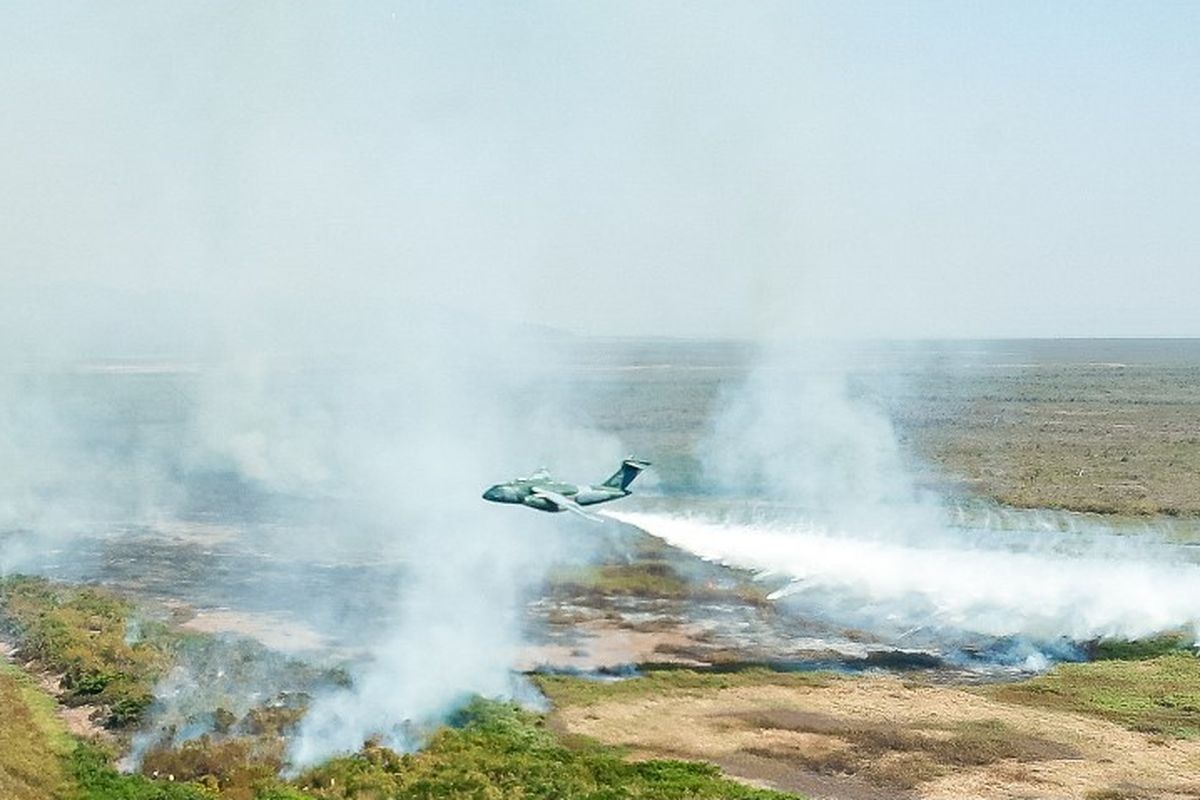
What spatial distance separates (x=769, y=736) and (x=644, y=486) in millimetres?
41446

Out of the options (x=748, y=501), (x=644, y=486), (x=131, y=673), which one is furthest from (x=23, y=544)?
(x=748, y=501)

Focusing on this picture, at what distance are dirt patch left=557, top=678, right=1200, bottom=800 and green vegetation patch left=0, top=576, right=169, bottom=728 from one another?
51.8 ft

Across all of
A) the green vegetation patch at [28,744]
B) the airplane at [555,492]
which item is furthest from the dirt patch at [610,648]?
the green vegetation patch at [28,744]

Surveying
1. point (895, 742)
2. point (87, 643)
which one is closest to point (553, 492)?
point (87, 643)

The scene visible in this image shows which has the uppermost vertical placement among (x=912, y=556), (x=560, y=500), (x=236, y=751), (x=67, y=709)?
(x=560, y=500)

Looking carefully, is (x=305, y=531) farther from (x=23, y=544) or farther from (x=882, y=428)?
(x=882, y=428)

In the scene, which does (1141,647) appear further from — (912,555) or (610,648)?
(610,648)

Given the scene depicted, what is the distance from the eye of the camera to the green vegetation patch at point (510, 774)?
29.3 meters

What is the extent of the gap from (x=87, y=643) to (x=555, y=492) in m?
21.4

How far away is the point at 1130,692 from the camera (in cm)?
3872

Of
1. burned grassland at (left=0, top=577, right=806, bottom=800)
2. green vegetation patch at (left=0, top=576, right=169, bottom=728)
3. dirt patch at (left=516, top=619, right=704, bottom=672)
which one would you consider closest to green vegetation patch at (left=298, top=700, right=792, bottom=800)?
burned grassland at (left=0, top=577, right=806, bottom=800)

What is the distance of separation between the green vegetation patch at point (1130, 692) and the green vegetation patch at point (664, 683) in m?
7.65

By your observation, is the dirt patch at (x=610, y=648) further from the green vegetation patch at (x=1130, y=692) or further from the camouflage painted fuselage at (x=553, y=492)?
the green vegetation patch at (x=1130, y=692)

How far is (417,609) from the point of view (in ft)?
156
